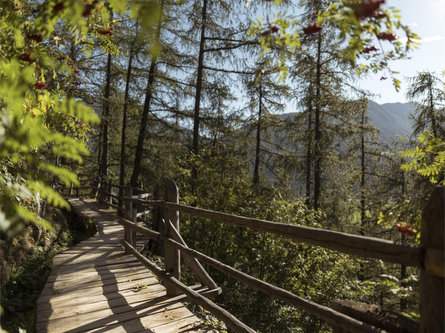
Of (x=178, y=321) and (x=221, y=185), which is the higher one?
(x=221, y=185)

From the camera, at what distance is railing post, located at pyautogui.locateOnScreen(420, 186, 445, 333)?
154 cm

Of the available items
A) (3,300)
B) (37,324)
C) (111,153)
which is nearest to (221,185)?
(3,300)

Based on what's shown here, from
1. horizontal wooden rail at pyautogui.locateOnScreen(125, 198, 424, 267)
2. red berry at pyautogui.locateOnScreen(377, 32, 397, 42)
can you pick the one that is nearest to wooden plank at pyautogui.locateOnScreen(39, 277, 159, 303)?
horizontal wooden rail at pyautogui.locateOnScreen(125, 198, 424, 267)

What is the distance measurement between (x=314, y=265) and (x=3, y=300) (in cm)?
699

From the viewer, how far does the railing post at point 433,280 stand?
5.04ft

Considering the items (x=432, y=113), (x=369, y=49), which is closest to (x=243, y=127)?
(x=432, y=113)

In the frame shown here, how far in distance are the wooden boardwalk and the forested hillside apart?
128 cm

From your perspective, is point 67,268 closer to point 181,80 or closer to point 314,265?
point 314,265

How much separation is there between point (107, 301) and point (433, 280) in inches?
153

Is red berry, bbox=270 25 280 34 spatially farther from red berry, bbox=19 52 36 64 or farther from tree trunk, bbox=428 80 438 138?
tree trunk, bbox=428 80 438 138

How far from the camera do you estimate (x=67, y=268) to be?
225 inches

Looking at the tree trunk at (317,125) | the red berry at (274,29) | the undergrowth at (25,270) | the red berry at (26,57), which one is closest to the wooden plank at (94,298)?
the undergrowth at (25,270)

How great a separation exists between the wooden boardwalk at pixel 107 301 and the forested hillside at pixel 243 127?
1.28 m

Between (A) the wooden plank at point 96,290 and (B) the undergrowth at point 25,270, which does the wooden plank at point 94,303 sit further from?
(B) the undergrowth at point 25,270
